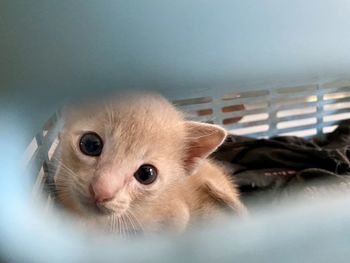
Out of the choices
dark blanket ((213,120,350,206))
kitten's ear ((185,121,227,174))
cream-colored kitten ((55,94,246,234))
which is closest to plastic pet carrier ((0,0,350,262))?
cream-colored kitten ((55,94,246,234))

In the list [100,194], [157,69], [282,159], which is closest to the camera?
[157,69]

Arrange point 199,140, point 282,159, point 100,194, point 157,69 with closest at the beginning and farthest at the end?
1. point 157,69
2. point 100,194
3. point 199,140
4. point 282,159

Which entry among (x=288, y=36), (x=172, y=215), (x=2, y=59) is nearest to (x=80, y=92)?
(x=2, y=59)

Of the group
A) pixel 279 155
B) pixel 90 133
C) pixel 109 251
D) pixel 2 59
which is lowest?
pixel 109 251

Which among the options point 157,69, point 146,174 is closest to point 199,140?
point 146,174

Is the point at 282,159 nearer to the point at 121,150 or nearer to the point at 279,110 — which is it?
the point at 279,110

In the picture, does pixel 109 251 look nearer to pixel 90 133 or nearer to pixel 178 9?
pixel 178 9

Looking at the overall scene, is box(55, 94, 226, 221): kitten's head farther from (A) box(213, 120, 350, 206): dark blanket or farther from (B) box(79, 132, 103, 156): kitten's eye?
(A) box(213, 120, 350, 206): dark blanket
